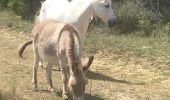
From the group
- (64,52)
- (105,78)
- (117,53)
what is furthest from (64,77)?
(117,53)

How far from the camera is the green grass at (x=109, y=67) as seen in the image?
7.84m

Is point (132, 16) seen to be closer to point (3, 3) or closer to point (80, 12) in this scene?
point (80, 12)

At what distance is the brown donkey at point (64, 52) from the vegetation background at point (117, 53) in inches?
28.7

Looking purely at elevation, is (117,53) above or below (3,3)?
below

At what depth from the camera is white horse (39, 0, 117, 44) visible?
8.70 m

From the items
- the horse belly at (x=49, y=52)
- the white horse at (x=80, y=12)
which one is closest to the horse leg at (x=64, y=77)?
the horse belly at (x=49, y=52)

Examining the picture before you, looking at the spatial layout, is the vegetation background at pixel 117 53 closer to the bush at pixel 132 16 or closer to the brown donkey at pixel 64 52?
the bush at pixel 132 16

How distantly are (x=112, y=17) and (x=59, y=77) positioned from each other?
1547 mm

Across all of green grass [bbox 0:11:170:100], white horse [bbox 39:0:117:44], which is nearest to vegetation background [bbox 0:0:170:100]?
green grass [bbox 0:11:170:100]

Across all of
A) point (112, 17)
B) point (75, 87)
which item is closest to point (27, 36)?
point (112, 17)

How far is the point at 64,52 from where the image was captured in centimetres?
649

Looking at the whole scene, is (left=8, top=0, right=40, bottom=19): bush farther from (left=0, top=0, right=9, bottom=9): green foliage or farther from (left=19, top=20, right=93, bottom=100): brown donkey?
(left=19, top=20, right=93, bottom=100): brown donkey

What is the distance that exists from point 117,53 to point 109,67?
100 cm

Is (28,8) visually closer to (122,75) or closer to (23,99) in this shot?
(122,75)
